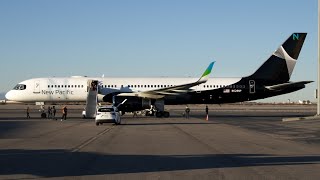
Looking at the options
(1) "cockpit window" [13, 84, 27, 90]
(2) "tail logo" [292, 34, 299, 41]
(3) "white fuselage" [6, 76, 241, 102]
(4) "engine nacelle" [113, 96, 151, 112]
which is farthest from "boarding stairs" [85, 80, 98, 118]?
(2) "tail logo" [292, 34, 299, 41]

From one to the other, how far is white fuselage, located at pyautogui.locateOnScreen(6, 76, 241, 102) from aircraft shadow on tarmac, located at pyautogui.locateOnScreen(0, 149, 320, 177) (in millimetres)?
Result: 36437

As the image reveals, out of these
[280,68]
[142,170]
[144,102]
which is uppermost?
[280,68]

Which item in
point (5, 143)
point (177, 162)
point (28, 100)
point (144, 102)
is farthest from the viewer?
point (28, 100)

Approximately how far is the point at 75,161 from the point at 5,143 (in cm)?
759

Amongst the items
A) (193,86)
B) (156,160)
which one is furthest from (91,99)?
(156,160)

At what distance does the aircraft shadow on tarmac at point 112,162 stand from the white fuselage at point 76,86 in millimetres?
36437

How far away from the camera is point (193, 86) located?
5194 centimetres

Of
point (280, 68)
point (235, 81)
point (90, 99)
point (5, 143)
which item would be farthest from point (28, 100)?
point (5, 143)

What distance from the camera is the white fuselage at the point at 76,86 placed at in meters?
54.1

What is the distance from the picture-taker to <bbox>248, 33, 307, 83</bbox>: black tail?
52.8 metres

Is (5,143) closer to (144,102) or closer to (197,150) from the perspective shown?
(197,150)

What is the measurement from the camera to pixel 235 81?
178 ft

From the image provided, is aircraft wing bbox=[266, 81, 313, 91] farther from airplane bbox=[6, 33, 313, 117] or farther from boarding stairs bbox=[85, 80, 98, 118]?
boarding stairs bbox=[85, 80, 98, 118]

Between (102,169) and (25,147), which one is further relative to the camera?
(25,147)
